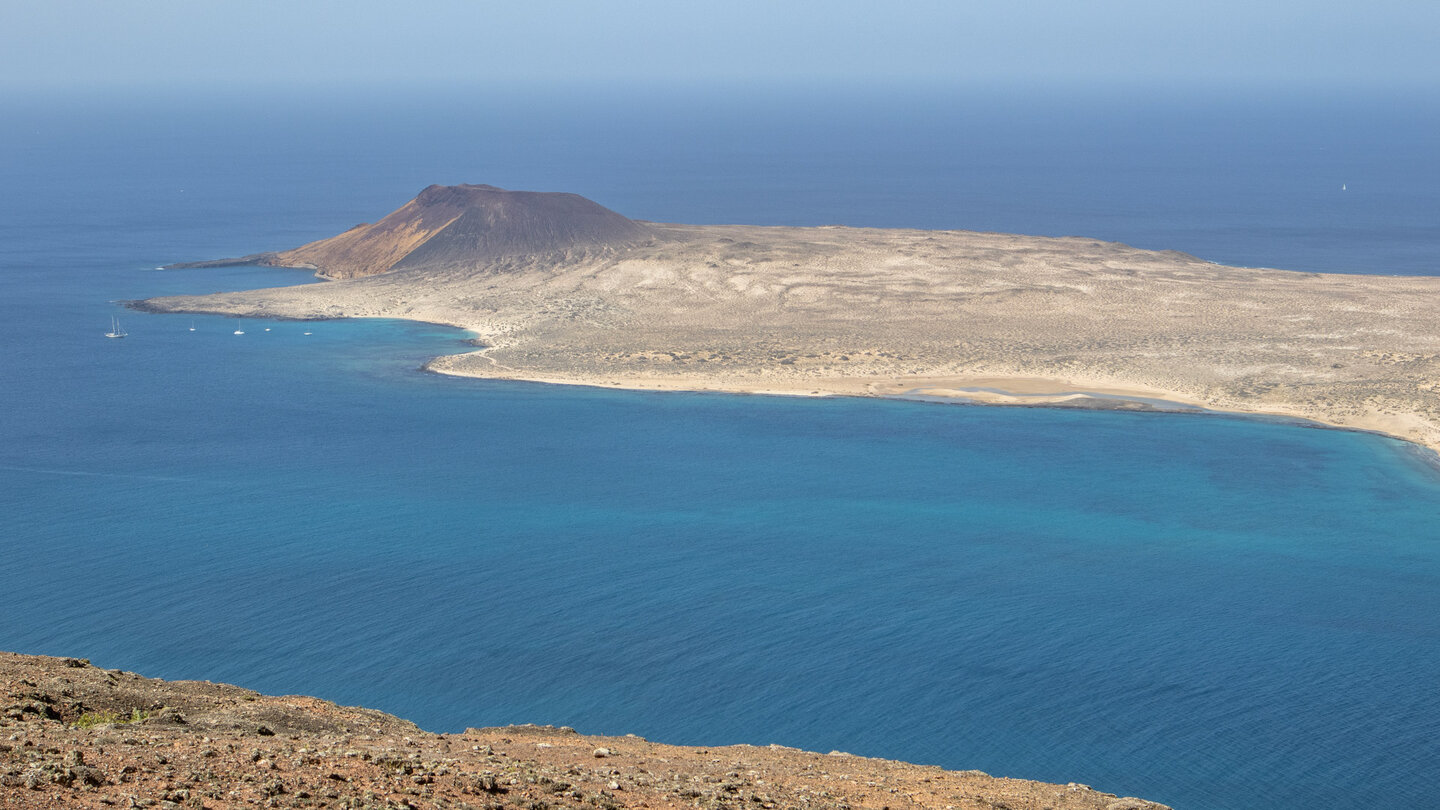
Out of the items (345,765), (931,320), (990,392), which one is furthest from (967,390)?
(345,765)

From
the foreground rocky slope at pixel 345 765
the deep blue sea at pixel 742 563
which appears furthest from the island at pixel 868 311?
the foreground rocky slope at pixel 345 765

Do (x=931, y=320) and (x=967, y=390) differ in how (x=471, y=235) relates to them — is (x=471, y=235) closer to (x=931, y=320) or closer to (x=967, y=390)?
(x=931, y=320)

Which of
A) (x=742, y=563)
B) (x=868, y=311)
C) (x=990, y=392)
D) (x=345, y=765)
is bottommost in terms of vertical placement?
(x=742, y=563)

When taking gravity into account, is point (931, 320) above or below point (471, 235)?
below

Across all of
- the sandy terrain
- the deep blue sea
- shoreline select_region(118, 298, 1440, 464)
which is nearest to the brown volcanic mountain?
the sandy terrain

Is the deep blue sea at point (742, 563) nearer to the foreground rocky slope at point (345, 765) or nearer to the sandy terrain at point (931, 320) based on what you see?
the sandy terrain at point (931, 320)

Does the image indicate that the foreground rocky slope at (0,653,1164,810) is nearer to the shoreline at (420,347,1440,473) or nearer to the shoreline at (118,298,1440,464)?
the shoreline at (420,347,1440,473)

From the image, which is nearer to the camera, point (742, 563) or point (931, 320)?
point (742, 563)

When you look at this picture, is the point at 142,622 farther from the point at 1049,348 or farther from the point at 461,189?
the point at 461,189
